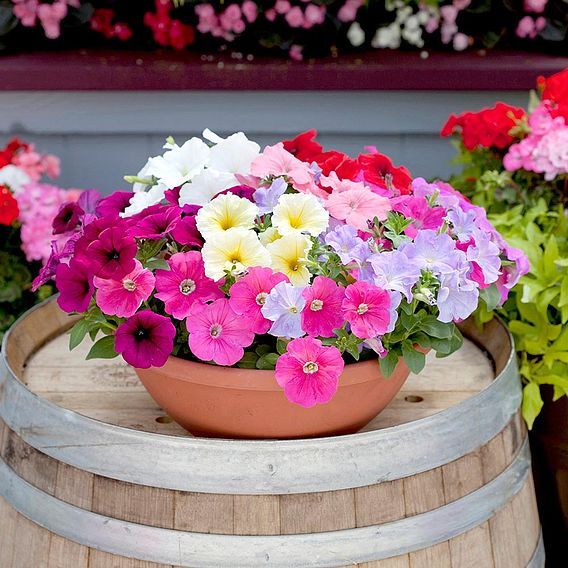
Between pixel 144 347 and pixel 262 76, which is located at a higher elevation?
pixel 144 347

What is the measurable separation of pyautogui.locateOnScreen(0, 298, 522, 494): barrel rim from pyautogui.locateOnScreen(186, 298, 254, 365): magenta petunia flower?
0.11m

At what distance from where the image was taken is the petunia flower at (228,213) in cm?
117

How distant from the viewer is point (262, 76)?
2.33m

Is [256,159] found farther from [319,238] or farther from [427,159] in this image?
[427,159]

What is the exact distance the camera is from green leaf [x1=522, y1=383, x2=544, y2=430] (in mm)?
1604

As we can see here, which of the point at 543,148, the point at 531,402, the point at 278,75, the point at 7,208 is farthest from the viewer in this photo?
the point at 278,75

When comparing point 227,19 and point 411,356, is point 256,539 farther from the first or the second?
point 227,19

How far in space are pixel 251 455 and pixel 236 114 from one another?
145 cm

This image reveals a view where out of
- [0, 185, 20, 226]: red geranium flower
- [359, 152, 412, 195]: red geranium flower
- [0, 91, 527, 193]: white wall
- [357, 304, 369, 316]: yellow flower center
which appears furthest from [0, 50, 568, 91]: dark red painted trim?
[357, 304, 369, 316]: yellow flower center

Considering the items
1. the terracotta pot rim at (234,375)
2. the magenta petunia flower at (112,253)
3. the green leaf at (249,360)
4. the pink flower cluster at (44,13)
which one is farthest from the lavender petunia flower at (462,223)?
the pink flower cluster at (44,13)

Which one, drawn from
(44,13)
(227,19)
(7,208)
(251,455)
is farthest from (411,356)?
(44,13)

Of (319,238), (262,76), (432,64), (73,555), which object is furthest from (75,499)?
(432,64)

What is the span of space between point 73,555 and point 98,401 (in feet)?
0.84

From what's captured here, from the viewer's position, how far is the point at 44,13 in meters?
2.39
